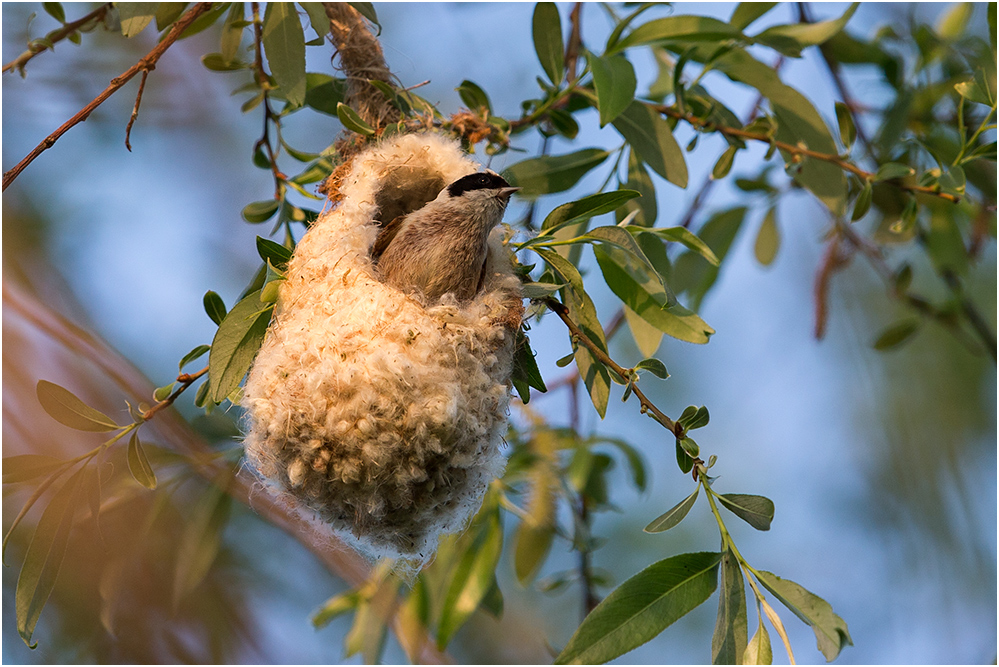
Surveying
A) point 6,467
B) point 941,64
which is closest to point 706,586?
point 6,467

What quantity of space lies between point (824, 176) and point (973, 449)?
140 inches

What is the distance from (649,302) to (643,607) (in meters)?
0.60

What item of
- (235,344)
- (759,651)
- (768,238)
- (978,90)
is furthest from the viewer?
(768,238)

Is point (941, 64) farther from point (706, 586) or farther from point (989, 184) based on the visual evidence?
point (706, 586)

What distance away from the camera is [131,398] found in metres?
2.35

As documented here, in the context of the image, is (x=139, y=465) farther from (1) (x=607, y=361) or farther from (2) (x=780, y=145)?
(2) (x=780, y=145)

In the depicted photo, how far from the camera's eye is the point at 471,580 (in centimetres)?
228

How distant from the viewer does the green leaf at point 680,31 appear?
1712 mm

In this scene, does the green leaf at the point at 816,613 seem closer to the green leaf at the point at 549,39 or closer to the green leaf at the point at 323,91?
the green leaf at the point at 549,39

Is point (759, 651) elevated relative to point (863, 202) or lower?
lower

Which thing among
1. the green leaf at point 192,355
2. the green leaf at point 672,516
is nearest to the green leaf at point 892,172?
the green leaf at point 672,516

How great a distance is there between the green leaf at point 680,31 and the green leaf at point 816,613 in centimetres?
122

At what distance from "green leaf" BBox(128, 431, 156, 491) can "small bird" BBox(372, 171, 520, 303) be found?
59 cm

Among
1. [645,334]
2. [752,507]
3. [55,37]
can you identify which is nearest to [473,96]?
[645,334]
